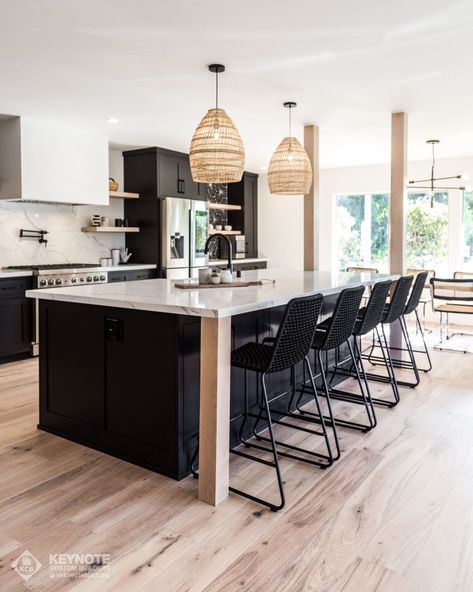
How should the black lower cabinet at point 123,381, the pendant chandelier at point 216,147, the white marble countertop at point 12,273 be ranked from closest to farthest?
1. the black lower cabinet at point 123,381
2. the pendant chandelier at point 216,147
3. the white marble countertop at point 12,273

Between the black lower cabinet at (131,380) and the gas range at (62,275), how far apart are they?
84.6 inches

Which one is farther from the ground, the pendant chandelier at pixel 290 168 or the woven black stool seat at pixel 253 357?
the pendant chandelier at pixel 290 168

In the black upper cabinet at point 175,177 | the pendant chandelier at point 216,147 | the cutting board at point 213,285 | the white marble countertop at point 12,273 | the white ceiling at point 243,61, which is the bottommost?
the cutting board at point 213,285

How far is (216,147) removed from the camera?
3424 millimetres

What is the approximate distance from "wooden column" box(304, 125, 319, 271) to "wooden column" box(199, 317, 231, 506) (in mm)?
3506

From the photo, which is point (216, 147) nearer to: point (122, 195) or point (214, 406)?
point (214, 406)

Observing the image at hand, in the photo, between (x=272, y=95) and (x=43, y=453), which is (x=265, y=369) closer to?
(x=43, y=453)

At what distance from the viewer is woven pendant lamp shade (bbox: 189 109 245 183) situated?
3422 millimetres

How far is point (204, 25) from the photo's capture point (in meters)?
2.98

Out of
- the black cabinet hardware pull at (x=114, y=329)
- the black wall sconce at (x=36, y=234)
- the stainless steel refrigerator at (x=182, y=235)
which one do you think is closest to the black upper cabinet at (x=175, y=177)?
the stainless steel refrigerator at (x=182, y=235)

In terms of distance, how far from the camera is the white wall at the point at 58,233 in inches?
219

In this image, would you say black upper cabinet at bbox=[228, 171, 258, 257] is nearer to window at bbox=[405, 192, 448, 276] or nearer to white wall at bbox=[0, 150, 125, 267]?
white wall at bbox=[0, 150, 125, 267]

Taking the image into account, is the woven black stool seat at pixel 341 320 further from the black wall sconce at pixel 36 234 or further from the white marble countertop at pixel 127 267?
the black wall sconce at pixel 36 234

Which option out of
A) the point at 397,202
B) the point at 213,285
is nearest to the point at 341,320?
the point at 213,285
